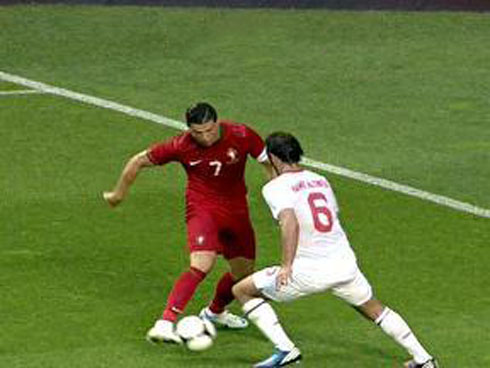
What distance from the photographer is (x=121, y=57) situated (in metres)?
29.5

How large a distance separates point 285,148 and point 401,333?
5.74 ft

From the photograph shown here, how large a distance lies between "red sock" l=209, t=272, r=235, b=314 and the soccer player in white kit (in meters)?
1.39

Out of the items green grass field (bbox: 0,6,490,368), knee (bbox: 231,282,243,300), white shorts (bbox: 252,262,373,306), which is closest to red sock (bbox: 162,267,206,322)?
green grass field (bbox: 0,6,490,368)

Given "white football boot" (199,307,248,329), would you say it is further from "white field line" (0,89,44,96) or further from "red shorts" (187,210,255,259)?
"white field line" (0,89,44,96)

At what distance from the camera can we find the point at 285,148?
1500 cm

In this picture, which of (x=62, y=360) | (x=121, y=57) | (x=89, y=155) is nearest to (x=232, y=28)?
(x=121, y=57)

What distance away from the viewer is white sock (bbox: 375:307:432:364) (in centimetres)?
1511

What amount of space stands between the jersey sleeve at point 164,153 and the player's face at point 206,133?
0.75 ft

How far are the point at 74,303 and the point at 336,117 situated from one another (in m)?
9.14

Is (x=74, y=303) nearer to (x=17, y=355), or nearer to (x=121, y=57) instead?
(x=17, y=355)

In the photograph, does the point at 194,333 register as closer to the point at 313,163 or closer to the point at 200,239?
the point at 200,239

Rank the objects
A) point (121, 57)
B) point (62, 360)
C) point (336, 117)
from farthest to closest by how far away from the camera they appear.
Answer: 1. point (121, 57)
2. point (336, 117)
3. point (62, 360)

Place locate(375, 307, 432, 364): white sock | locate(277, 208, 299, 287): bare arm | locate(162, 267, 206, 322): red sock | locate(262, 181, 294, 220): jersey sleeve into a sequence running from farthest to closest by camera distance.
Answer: locate(162, 267, 206, 322): red sock < locate(375, 307, 432, 364): white sock < locate(262, 181, 294, 220): jersey sleeve < locate(277, 208, 299, 287): bare arm

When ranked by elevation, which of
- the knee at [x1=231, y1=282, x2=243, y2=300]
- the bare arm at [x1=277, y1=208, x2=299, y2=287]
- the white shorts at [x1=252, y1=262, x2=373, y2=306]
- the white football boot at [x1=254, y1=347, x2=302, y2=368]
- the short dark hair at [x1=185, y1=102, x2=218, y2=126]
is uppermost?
the short dark hair at [x1=185, y1=102, x2=218, y2=126]
